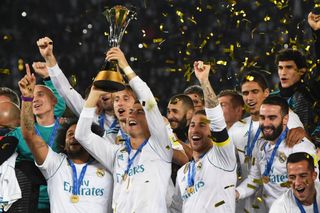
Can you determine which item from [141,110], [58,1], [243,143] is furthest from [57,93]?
[58,1]

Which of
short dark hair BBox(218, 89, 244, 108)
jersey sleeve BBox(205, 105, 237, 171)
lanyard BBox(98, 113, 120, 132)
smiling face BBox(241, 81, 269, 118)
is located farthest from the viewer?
lanyard BBox(98, 113, 120, 132)

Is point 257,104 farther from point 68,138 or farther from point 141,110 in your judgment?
point 68,138

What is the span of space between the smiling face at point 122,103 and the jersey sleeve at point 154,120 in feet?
1.10

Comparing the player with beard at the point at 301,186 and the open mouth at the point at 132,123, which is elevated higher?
the open mouth at the point at 132,123

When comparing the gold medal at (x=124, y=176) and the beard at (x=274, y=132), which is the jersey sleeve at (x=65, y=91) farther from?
the beard at (x=274, y=132)

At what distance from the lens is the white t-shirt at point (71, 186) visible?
675cm

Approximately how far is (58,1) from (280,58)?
336 centimetres

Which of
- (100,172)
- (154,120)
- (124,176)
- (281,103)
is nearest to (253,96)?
(281,103)

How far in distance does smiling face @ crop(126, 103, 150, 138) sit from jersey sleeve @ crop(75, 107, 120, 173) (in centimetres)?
22

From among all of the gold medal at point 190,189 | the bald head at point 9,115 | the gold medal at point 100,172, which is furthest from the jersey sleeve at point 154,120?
the bald head at point 9,115

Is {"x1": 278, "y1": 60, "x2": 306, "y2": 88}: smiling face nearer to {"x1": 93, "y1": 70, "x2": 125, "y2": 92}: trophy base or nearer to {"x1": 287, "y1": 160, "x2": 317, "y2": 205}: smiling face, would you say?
{"x1": 287, "y1": 160, "x2": 317, "y2": 205}: smiling face

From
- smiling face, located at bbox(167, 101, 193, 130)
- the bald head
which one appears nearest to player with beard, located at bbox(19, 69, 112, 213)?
the bald head

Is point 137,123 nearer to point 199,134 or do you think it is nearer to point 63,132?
point 199,134

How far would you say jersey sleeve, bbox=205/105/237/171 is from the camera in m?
6.23
